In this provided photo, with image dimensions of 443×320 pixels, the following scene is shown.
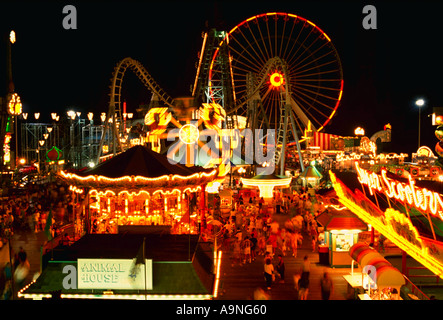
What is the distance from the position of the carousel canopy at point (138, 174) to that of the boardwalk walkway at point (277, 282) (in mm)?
2778

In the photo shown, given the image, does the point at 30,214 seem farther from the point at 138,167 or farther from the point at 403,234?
the point at 403,234

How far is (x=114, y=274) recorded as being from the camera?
6570 millimetres

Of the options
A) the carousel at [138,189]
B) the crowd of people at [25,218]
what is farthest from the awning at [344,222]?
the crowd of people at [25,218]

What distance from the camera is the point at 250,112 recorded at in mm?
40594

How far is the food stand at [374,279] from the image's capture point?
27.2 ft

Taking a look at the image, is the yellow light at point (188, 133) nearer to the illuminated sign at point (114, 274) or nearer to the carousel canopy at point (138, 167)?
the carousel canopy at point (138, 167)

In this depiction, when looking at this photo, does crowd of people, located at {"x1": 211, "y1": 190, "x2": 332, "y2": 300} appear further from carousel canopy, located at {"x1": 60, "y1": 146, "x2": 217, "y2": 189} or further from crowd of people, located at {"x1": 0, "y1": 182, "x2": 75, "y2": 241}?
crowd of people, located at {"x1": 0, "y1": 182, "x2": 75, "y2": 241}

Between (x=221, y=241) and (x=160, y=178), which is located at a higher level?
(x=160, y=178)

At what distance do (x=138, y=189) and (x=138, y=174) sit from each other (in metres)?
0.46

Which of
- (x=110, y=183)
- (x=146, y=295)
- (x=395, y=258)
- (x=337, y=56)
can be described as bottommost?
(x=395, y=258)

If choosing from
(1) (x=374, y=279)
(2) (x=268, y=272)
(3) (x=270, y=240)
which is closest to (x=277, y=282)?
(2) (x=268, y=272)
